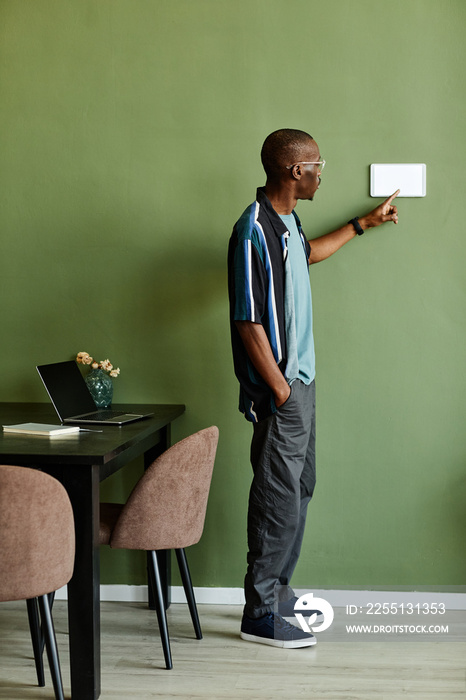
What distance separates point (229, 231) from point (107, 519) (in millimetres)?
1277

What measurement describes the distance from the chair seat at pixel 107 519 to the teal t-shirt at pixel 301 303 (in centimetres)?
81

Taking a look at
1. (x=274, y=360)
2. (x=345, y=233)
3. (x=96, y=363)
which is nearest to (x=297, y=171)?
(x=345, y=233)

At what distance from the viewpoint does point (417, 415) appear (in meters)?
2.98

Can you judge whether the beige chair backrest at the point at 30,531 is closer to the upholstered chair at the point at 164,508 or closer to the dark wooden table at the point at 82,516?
the dark wooden table at the point at 82,516

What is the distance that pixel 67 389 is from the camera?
107 inches

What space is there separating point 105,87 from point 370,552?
2234 mm

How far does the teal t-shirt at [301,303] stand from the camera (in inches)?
104

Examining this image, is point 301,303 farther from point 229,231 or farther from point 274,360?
point 229,231

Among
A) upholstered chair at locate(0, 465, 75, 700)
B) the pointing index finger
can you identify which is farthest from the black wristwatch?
upholstered chair at locate(0, 465, 75, 700)

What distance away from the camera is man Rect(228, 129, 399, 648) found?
8.27 ft

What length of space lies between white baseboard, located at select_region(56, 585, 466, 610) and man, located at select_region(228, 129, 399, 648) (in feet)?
1.23

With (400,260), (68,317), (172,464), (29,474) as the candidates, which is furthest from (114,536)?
(400,260)

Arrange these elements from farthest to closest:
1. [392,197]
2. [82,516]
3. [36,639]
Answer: [392,197] → [36,639] → [82,516]

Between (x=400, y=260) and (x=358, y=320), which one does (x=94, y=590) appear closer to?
(x=358, y=320)
